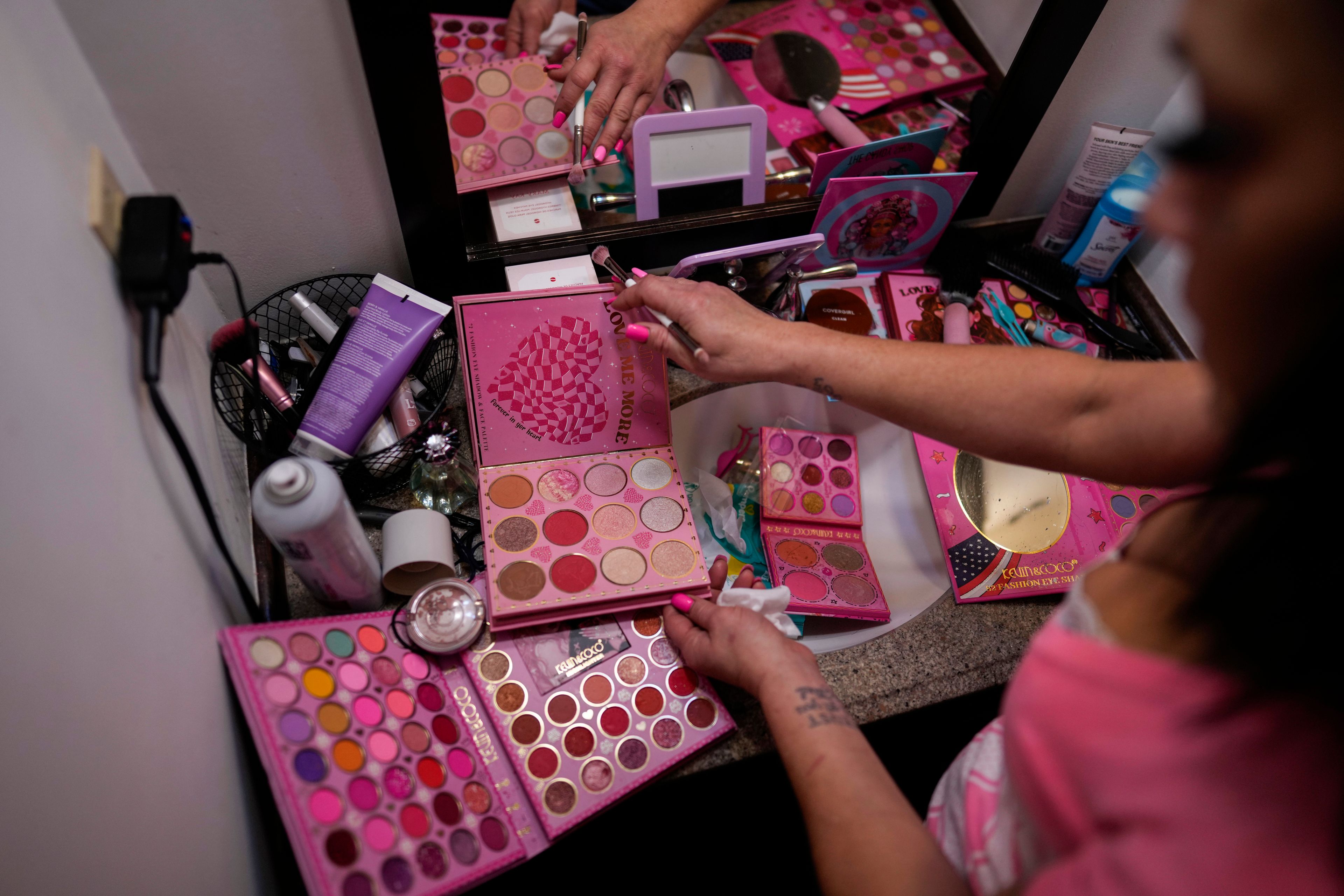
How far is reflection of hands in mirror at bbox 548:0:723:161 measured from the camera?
0.88m

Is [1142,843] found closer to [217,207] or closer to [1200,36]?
[1200,36]

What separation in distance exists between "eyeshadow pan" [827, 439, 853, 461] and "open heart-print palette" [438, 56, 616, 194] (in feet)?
1.64

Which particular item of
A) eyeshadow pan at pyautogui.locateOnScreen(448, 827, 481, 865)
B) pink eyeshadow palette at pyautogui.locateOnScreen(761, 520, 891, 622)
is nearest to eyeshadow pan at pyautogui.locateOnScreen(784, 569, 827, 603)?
pink eyeshadow palette at pyautogui.locateOnScreen(761, 520, 891, 622)

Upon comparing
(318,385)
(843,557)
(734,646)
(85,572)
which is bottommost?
(843,557)

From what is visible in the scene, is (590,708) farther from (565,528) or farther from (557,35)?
(557,35)

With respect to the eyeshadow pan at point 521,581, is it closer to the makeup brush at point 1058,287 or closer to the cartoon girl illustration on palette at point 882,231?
the cartoon girl illustration on palette at point 882,231

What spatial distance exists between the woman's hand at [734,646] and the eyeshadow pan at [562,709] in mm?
124

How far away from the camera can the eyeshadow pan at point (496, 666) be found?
0.76 metres

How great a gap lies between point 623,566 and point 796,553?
256 millimetres

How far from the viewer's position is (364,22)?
0.67 m

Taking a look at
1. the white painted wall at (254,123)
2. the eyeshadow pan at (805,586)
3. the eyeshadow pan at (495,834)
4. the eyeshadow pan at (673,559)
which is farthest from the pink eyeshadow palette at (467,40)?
the eyeshadow pan at (495,834)

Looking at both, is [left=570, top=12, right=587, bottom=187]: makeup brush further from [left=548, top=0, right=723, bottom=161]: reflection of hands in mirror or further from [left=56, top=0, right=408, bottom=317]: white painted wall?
[left=56, top=0, right=408, bottom=317]: white painted wall

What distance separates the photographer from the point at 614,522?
86cm

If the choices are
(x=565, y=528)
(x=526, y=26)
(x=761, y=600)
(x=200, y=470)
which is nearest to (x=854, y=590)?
(x=761, y=600)
